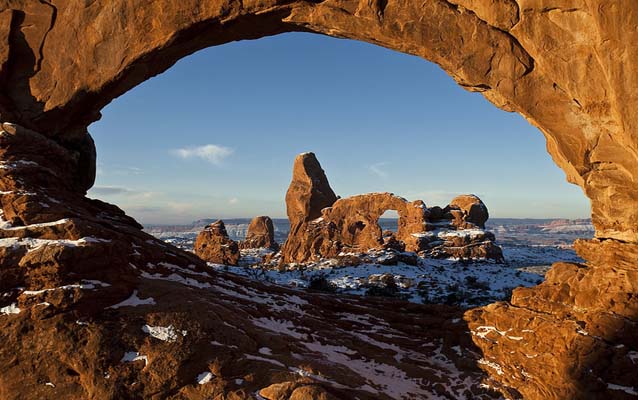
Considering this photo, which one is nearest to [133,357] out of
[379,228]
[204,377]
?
[204,377]

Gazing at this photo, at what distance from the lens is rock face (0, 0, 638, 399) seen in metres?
9.31

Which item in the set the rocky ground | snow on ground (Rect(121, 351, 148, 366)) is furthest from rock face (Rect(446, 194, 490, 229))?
snow on ground (Rect(121, 351, 148, 366))

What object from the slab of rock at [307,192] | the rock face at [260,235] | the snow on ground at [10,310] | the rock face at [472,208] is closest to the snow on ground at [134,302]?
the snow on ground at [10,310]

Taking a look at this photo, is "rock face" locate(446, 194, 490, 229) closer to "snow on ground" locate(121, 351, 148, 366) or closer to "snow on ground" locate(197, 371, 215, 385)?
"snow on ground" locate(197, 371, 215, 385)

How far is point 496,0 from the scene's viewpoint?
1288 cm

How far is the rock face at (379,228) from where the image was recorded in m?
72.7

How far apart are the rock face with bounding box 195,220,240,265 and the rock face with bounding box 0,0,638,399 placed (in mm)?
50086

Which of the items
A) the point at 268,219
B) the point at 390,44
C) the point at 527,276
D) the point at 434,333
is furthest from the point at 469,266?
the point at 268,219

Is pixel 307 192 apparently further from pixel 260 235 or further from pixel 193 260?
pixel 193 260

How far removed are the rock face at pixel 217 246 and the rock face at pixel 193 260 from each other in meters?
50.1

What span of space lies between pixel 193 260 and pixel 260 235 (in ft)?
363

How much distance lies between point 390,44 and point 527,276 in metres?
49.1

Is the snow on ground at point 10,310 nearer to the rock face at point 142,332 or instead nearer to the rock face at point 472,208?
the rock face at point 142,332

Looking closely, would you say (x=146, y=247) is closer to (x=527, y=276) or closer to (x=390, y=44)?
(x=390, y=44)
